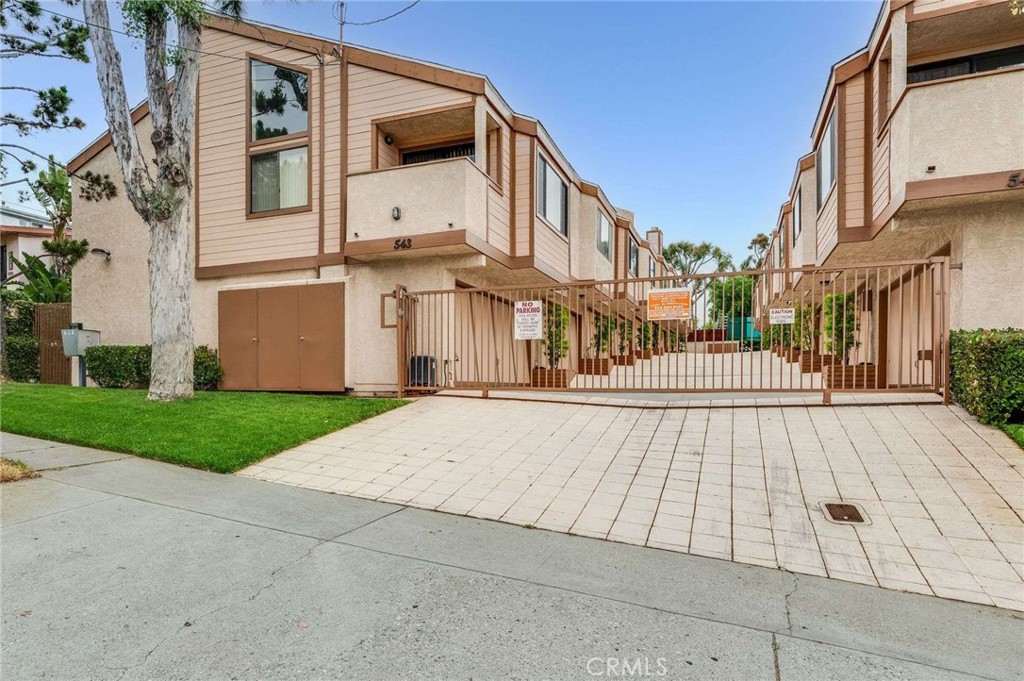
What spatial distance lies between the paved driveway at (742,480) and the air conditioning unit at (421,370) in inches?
92.7

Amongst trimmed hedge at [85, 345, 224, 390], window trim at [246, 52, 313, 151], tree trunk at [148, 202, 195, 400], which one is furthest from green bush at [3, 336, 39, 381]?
window trim at [246, 52, 313, 151]

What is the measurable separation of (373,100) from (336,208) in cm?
240

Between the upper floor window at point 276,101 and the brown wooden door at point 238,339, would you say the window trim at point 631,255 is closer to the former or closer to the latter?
the upper floor window at point 276,101

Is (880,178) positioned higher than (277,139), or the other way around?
(277,139)

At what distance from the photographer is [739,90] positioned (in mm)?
12891

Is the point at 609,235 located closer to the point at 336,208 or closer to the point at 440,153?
the point at 440,153

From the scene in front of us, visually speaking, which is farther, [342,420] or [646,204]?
[646,204]

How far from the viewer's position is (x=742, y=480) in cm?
478

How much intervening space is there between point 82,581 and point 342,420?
4.40 m

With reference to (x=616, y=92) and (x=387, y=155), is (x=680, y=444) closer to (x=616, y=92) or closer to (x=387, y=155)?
(x=387, y=155)

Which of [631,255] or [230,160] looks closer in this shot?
[230,160]

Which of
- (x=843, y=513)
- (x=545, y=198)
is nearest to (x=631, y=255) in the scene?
(x=545, y=198)

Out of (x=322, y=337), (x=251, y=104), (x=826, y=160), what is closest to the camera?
(x=322, y=337)

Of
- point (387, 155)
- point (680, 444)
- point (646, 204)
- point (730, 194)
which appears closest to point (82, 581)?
point (680, 444)
